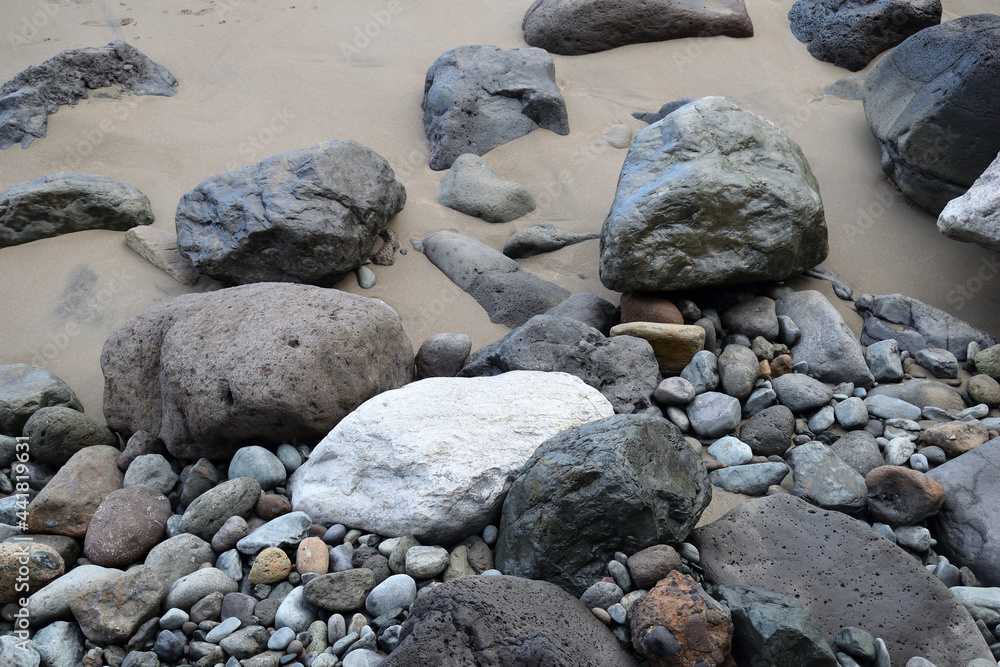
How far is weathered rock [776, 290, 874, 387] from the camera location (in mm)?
3727

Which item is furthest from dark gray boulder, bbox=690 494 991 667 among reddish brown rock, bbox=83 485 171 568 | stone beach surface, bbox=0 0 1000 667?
reddish brown rock, bbox=83 485 171 568

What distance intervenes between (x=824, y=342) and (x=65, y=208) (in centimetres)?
467

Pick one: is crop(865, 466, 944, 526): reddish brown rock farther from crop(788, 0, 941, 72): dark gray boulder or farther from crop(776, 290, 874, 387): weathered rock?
crop(788, 0, 941, 72): dark gray boulder

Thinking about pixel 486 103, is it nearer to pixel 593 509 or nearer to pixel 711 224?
pixel 711 224

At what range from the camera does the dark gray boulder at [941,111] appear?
4.25 meters

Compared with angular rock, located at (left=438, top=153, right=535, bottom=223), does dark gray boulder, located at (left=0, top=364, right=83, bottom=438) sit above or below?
below

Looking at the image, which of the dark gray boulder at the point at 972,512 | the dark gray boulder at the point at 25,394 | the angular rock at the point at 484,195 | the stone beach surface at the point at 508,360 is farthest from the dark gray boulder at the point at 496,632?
the angular rock at the point at 484,195

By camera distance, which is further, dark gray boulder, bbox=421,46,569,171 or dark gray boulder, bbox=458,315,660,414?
dark gray boulder, bbox=421,46,569,171

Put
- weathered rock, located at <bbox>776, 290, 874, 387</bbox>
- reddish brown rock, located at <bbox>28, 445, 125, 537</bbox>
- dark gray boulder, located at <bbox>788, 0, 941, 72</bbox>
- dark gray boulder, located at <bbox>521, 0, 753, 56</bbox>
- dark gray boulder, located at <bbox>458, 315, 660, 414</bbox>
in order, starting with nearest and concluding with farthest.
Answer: reddish brown rock, located at <bbox>28, 445, 125, 537</bbox>
dark gray boulder, located at <bbox>458, 315, 660, 414</bbox>
weathered rock, located at <bbox>776, 290, 874, 387</bbox>
dark gray boulder, located at <bbox>788, 0, 941, 72</bbox>
dark gray boulder, located at <bbox>521, 0, 753, 56</bbox>

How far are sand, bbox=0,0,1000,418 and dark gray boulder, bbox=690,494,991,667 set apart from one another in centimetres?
198

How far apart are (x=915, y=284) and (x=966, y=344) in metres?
0.60

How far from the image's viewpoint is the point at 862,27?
20.1ft

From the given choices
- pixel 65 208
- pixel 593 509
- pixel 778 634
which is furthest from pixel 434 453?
pixel 65 208

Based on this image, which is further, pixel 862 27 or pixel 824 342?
pixel 862 27
